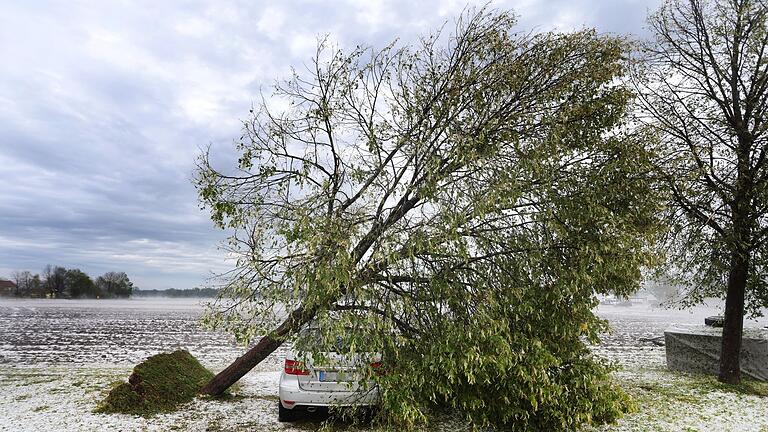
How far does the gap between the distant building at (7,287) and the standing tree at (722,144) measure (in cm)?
12866

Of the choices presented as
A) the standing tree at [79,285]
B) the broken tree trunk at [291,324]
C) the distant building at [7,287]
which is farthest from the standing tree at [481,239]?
the distant building at [7,287]

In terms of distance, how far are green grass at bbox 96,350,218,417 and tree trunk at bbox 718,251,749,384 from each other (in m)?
12.8

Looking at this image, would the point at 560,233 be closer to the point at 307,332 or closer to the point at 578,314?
the point at 578,314

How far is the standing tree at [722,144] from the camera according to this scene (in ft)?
37.9

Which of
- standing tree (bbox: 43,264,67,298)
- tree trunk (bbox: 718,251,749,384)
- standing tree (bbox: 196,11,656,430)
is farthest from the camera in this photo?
standing tree (bbox: 43,264,67,298)

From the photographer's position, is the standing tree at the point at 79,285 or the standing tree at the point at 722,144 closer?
the standing tree at the point at 722,144

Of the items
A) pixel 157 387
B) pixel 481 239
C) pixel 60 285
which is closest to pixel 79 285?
pixel 60 285

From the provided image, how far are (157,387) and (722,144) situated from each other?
46.4 feet

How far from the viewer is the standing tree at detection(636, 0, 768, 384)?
11.6m

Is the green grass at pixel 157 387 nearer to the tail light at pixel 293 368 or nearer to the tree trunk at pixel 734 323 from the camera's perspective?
the tail light at pixel 293 368

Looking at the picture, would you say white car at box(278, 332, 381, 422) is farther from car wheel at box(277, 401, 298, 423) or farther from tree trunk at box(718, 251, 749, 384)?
tree trunk at box(718, 251, 749, 384)

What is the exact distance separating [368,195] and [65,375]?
9.98m

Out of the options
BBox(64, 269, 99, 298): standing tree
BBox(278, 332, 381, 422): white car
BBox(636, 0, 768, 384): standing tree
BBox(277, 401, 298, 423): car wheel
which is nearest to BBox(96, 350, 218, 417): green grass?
BBox(277, 401, 298, 423): car wheel

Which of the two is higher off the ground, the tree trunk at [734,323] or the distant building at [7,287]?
the tree trunk at [734,323]
